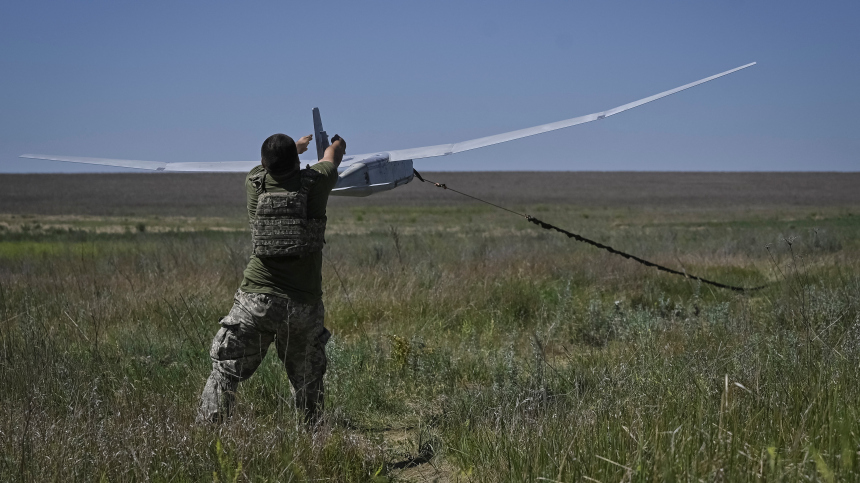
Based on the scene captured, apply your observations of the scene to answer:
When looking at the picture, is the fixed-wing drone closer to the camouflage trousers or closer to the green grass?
the camouflage trousers

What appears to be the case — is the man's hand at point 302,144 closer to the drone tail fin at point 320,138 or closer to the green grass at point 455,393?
the drone tail fin at point 320,138

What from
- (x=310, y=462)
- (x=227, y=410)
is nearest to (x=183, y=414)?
(x=227, y=410)

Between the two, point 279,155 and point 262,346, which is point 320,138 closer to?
point 279,155

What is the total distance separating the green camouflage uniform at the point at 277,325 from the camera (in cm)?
450

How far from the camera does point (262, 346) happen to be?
4.69 meters

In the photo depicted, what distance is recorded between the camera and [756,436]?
361cm

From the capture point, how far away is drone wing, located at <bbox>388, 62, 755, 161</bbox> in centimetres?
520

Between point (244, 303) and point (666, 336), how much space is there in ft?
13.5

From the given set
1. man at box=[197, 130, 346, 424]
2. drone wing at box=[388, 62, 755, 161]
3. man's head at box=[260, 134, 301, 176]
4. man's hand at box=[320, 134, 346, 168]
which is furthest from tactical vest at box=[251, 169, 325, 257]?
drone wing at box=[388, 62, 755, 161]

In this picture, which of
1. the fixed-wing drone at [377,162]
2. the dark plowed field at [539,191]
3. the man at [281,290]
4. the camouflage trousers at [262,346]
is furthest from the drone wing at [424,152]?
the dark plowed field at [539,191]

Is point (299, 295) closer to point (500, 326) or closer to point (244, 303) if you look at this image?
point (244, 303)

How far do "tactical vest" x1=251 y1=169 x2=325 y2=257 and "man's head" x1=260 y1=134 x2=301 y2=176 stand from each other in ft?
0.34

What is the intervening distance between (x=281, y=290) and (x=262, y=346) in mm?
405

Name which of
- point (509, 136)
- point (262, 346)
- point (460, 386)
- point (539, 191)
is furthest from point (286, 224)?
point (539, 191)
